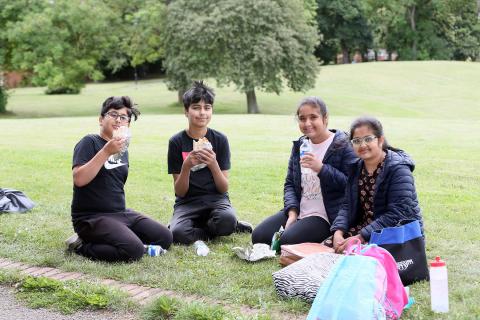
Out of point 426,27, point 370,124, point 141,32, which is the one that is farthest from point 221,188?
point 426,27

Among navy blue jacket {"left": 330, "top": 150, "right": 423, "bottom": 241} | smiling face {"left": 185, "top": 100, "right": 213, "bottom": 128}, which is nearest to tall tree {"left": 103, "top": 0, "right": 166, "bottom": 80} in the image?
smiling face {"left": 185, "top": 100, "right": 213, "bottom": 128}

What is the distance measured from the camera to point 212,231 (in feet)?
22.0

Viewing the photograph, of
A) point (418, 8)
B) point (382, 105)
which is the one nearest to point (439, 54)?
point (418, 8)

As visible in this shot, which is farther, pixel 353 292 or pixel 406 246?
pixel 406 246

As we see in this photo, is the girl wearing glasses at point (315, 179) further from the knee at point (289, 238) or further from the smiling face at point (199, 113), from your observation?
the smiling face at point (199, 113)

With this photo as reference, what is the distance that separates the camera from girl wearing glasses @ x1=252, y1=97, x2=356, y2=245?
5.76 metres

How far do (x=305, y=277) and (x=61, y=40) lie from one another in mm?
35371

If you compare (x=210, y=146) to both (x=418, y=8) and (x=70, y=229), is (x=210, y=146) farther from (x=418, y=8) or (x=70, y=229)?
(x=418, y=8)

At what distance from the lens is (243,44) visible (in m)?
37.4

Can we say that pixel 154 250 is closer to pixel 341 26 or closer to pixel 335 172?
pixel 335 172

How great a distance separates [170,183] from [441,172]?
16.6ft

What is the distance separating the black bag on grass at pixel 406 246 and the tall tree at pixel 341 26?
60707mm

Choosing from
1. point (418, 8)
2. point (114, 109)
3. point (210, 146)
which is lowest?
point (210, 146)

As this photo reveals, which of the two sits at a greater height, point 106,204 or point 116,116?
point 116,116
